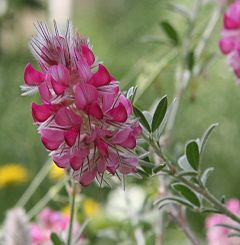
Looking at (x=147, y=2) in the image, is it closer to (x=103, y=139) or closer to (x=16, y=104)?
(x=16, y=104)

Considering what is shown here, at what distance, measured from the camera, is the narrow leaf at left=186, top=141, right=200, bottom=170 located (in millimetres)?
827

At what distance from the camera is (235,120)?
383cm

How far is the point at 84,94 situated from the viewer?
654mm

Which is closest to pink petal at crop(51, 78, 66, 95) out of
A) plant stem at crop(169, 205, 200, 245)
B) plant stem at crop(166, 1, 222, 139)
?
plant stem at crop(169, 205, 200, 245)

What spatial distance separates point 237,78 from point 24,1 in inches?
121

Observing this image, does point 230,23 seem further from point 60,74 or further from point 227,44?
point 60,74

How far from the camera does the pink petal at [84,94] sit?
65cm

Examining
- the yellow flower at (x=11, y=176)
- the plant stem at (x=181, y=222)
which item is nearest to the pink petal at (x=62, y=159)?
the plant stem at (x=181, y=222)

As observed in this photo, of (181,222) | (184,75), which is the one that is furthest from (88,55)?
(184,75)

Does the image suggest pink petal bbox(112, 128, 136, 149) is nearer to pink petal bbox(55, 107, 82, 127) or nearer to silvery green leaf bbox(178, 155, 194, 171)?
pink petal bbox(55, 107, 82, 127)

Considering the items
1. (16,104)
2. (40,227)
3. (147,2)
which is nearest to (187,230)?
(40,227)

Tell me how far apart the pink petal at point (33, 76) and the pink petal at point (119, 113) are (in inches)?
2.6

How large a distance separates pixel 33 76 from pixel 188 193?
270 mm

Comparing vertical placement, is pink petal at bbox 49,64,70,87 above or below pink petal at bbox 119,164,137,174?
above
